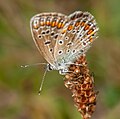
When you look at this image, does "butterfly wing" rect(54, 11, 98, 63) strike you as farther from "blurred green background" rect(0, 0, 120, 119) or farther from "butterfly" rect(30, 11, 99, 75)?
"blurred green background" rect(0, 0, 120, 119)

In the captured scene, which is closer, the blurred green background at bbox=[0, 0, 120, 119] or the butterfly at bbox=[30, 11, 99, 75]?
the butterfly at bbox=[30, 11, 99, 75]

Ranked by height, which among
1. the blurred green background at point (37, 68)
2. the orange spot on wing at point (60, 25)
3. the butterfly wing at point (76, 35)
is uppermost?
the orange spot on wing at point (60, 25)

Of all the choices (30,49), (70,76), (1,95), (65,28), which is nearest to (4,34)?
(30,49)

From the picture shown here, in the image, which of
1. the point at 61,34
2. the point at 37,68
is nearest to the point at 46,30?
the point at 61,34

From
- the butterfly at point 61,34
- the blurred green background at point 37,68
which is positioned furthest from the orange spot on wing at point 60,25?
the blurred green background at point 37,68

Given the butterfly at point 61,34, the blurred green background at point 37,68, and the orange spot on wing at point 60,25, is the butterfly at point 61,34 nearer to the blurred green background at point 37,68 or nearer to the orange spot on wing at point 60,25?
the orange spot on wing at point 60,25

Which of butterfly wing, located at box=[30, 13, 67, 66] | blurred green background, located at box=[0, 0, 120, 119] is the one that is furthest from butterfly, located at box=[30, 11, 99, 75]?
blurred green background, located at box=[0, 0, 120, 119]

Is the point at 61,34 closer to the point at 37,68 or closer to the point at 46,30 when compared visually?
the point at 46,30
